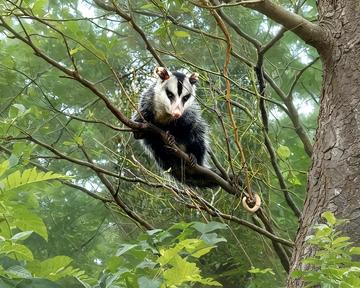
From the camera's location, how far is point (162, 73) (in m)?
3.73

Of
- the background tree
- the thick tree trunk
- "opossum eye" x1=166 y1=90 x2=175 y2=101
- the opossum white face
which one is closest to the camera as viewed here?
the thick tree trunk

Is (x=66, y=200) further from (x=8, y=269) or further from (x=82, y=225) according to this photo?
(x=8, y=269)

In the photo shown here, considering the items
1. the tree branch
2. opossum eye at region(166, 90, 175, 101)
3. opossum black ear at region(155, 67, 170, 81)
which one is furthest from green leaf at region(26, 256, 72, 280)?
opossum eye at region(166, 90, 175, 101)

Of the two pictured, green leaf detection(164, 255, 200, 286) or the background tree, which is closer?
green leaf detection(164, 255, 200, 286)

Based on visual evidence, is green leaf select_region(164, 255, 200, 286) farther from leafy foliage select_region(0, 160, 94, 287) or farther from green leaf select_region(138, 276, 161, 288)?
leafy foliage select_region(0, 160, 94, 287)

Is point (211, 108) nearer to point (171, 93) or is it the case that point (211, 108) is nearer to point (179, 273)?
point (171, 93)

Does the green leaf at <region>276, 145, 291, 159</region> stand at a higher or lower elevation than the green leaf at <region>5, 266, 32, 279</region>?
higher

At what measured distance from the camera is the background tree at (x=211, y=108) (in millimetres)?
2352

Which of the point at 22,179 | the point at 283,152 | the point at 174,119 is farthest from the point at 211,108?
the point at 22,179

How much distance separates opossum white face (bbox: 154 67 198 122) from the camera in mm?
3951

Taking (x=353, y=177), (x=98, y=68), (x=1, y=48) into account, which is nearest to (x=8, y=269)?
(x=353, y=177)

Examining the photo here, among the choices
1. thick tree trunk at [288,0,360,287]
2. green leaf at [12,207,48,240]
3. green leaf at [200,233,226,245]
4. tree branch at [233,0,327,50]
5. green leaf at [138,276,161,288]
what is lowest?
green leaf at [138,276,161,288]

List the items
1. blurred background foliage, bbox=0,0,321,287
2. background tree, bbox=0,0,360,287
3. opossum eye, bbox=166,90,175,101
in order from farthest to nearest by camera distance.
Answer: opossum eye, bbox=166,90,175,101, blurred background foliage, bbox=0,0,321,287, background tree, bbox=0,0,360,287

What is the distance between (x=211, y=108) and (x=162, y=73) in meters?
1.10
